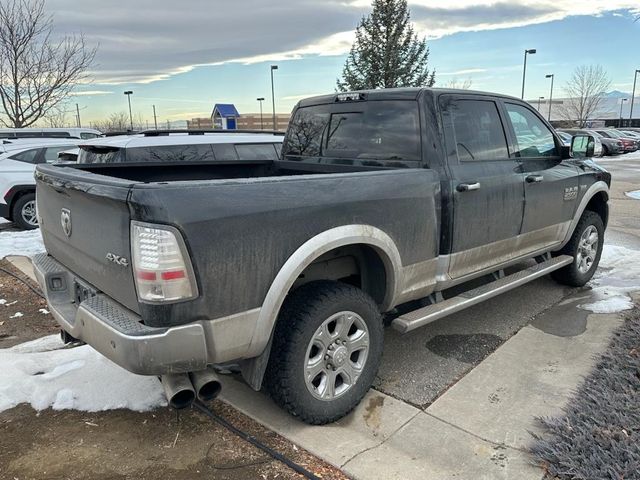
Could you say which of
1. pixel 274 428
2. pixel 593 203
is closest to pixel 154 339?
pixel 274 428

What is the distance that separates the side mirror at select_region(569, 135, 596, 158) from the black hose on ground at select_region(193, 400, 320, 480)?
4.03 meters

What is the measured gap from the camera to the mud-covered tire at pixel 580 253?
5.41 meters

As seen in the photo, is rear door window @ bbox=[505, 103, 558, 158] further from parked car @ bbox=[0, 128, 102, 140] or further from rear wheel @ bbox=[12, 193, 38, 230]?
parked car @ bbox=[0, 128, 102, 140]

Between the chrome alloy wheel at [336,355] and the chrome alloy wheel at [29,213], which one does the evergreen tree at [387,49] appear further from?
the chrome alloy wheel at [336,355]

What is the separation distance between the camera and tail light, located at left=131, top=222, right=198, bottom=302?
91.7 inches

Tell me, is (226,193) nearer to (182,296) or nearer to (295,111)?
(182,296)

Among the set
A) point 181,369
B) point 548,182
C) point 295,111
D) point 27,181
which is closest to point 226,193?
point 181,369

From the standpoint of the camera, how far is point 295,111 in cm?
492

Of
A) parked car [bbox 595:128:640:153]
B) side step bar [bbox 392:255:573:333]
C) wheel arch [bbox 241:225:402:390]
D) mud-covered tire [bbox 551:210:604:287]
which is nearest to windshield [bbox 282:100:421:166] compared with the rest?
wheel arch [bbox 241:225:402:390]

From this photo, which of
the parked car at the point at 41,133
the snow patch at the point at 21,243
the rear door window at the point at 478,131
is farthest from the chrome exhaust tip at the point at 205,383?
the parked car at the point at 41,133

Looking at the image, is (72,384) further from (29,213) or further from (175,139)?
(29,213)

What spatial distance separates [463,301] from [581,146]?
2363 millimetres

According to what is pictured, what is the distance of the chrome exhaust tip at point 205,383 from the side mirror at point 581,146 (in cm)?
413

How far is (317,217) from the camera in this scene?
9.41 feet
